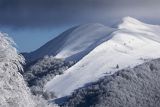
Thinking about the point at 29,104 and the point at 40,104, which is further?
the point at 40,104

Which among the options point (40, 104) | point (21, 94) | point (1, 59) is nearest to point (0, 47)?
point (1, 59)

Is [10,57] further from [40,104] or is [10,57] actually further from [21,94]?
[40,104]

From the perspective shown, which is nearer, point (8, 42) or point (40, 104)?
point (8, 42)

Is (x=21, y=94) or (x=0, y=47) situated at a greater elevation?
(x=0, y=47)

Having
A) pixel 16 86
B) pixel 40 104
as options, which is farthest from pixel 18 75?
pixel 40 104

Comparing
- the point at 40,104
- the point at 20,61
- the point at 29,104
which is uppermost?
the point at 20,61

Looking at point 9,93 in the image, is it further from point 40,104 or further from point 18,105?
point 40,104
